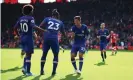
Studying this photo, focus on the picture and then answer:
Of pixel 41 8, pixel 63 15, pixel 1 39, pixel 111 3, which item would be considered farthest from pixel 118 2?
pixel 1 39

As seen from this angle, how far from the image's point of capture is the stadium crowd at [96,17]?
1595 inches

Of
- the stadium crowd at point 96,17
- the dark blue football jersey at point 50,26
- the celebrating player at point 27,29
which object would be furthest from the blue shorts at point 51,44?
the stadium crowd at point 96,17

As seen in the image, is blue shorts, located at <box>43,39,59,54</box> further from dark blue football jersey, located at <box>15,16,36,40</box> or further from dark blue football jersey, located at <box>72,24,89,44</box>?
dark blue football jersey, located at <box>72,24,89,44</box>

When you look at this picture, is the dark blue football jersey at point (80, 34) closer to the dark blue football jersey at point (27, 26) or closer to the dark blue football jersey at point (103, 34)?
the dark blue football jersey at point (27, 26)

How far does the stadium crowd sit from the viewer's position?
133 ft

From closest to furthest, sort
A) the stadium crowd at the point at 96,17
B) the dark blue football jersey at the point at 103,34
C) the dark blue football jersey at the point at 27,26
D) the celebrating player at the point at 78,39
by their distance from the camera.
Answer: the dark blue football jersey at the point at 27,26 < the celebrating player at the point at 78,39 < the dark blue football jersey at the point at 103,34 < the stadium crowd at the point at 96,17

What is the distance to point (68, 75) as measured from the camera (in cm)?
1311

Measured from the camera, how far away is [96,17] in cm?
4453

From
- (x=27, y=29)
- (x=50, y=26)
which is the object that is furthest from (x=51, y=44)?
(x=27, y=29)

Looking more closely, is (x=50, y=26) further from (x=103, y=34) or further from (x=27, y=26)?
(x=103, y=34)

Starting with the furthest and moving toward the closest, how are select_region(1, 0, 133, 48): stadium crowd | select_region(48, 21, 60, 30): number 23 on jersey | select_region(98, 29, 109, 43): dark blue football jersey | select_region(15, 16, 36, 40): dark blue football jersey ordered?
select_region(1, 0, 133, 48): stadium crowd
select_region(98, 29, 109, 43): dark blue football jersey
select_region(48, 21, 60, 30): number 23 on jersey
select_region(15, 16, 36, 40): dark blue football jersey

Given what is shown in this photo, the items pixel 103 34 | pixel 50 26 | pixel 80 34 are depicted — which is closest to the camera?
pixel 50 26

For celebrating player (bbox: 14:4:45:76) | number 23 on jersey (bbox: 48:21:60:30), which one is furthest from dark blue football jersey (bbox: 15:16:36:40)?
number 23 on jersey (bbox: 48:21:60:30)

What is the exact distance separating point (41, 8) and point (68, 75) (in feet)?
117
